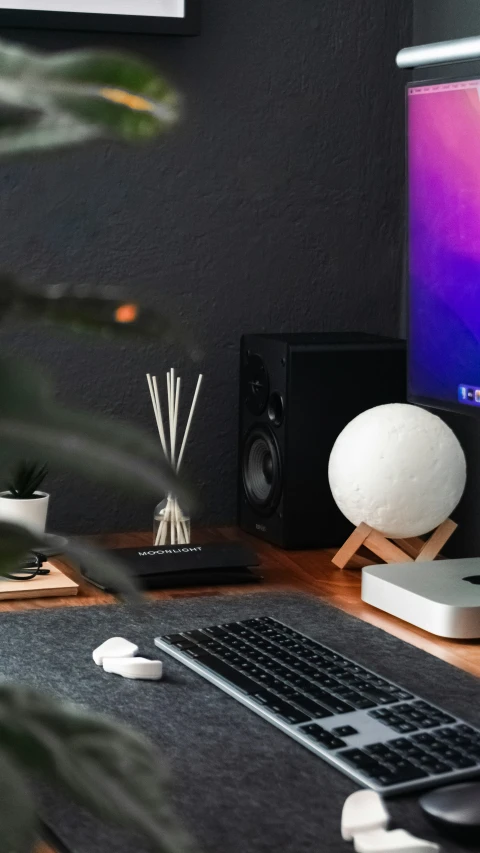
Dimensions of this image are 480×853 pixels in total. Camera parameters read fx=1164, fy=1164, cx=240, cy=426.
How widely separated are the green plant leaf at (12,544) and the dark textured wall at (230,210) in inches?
54.4

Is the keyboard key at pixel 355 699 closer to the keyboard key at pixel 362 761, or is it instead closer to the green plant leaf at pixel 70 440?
the keyboard key at pixel 362 761

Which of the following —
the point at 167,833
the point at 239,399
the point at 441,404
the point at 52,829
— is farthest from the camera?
the point at 239,399

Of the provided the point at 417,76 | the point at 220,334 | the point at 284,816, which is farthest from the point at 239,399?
the point at 284,816

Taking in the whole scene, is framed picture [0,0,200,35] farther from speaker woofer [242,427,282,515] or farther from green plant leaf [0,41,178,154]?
green plant leaf [0,41,178,154]

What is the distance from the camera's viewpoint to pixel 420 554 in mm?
1418

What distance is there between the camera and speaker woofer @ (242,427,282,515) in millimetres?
1529

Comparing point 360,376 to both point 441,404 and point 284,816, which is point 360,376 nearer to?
point 441,404

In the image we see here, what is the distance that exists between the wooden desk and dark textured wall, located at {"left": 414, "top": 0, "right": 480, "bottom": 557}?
0.19m

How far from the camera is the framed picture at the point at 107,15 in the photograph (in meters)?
1.52

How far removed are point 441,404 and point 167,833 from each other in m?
1.17

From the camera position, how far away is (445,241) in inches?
51.1

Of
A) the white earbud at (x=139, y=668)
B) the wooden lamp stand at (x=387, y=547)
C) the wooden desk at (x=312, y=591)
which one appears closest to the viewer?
the white earbud at (x=139, y=668)

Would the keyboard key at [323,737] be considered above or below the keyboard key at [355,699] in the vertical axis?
below

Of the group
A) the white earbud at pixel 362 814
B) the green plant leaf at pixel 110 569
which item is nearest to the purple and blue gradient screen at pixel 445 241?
the white earbud at pixel 362 814
